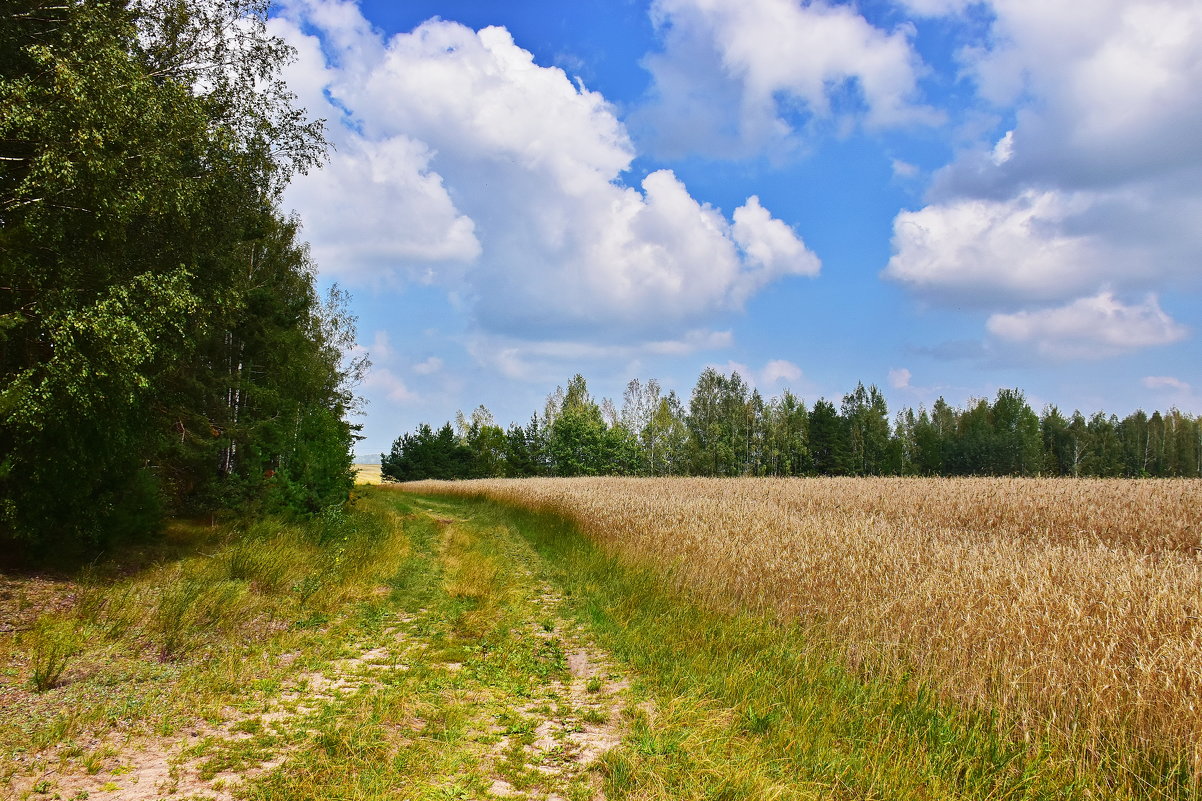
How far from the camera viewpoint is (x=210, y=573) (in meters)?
10.8

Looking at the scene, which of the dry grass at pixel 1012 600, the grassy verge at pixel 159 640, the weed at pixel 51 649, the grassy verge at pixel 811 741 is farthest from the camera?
the weed at pixel 51 649

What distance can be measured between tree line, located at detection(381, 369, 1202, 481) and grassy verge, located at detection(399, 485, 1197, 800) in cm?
6202

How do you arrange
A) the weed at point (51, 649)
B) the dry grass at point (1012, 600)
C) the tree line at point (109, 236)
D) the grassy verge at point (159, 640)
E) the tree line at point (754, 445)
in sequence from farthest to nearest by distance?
1. the tree line at point (754, 445)
2. the tree line at point (109, 236)
3. the weed at point (51, 649)
4. the grassy verge at point (159, 640)
5. the dry grass at point (1012, 600)

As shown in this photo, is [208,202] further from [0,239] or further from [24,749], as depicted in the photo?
[24,749]

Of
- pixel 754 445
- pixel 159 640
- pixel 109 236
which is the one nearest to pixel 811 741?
pixel 159 640

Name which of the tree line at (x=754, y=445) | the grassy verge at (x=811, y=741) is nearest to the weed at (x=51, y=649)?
the grassy verge at (x=811, y=741)

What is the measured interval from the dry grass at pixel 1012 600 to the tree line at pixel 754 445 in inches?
2251

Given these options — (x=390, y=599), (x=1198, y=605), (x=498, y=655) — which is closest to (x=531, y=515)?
(x=390, y=599)

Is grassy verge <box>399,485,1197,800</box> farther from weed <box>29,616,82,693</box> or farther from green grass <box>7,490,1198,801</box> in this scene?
weed <box>29,616,82,693</box>

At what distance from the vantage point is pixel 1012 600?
618 centimetres

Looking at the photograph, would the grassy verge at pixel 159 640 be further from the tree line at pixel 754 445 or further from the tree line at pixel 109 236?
the tree line at pixel 754 445

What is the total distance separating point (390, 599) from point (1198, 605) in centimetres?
1054

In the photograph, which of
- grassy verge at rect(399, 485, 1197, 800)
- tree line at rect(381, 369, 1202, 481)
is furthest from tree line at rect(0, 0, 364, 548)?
tree line at rect(381, 369, 1202, 481)

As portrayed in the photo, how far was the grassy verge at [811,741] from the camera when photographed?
4180 millimetres
